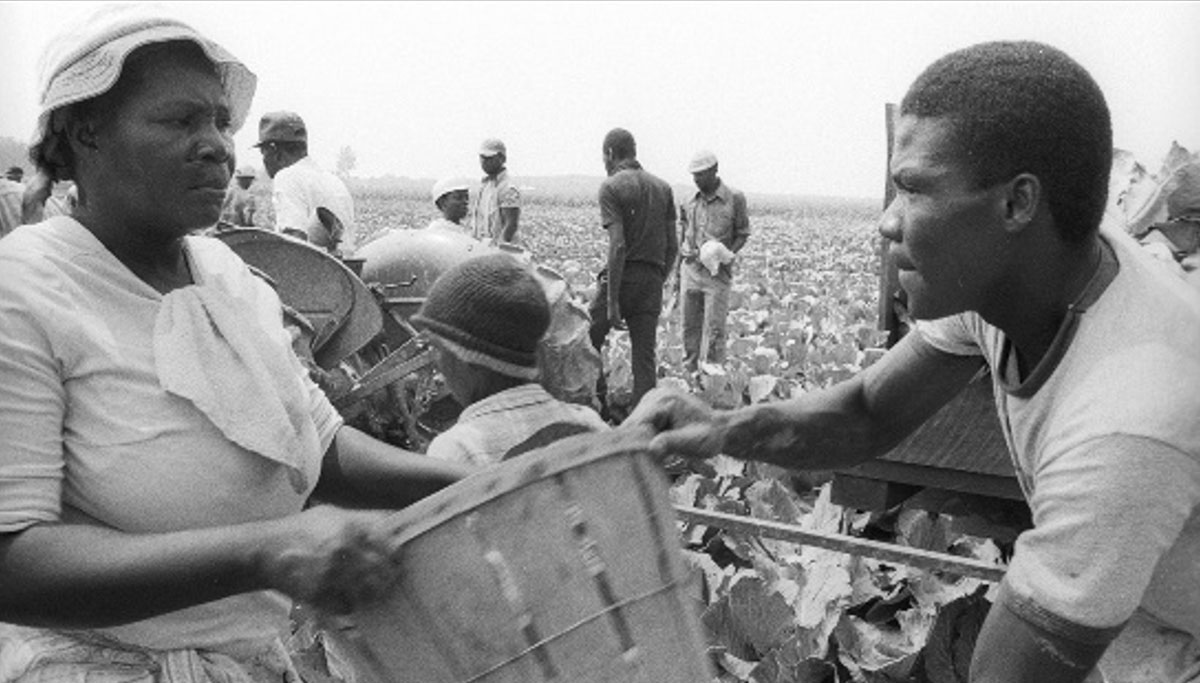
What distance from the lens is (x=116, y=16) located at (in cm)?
194

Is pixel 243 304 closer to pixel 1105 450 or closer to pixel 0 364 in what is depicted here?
pixel 0 364

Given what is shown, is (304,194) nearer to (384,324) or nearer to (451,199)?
(384,324)

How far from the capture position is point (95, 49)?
6.28ft

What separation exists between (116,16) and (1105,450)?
4.64 feet

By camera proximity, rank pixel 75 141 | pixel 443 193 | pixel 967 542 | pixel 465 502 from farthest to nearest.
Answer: pixel 443 193 → pixel 967 542 → pixel 75 141 → pixel 465 502

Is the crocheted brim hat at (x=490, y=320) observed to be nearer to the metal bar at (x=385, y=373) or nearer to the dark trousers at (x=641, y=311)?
the metal bar at (x=385, y=373)

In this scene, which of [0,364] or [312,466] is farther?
[312,466]

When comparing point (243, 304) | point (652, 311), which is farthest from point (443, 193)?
point (243, 304)

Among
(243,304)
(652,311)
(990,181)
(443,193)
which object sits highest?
(990,181)

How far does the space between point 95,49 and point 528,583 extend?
0.94 metres

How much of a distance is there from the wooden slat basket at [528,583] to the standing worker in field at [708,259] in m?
9.40

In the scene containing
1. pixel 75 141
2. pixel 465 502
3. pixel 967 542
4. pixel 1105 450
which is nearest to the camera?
pixel 465 502

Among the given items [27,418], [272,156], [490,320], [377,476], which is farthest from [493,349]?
[272,156]

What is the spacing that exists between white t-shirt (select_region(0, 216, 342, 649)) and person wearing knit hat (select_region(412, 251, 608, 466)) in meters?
1.08
